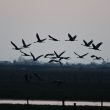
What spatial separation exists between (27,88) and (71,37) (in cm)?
3356

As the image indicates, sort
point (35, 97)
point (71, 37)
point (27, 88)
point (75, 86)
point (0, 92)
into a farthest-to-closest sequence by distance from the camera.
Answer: point (75, 86) → point (27, 88) → point (0, 92) → point (35, 97) → point (71, 37)

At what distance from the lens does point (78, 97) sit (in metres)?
74.4

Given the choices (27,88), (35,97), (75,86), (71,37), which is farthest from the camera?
(75,86)

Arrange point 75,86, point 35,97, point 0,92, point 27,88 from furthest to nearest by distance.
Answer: point 75,86 < point 27,88 < point 0,92 < point 35,97

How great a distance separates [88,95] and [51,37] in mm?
24915

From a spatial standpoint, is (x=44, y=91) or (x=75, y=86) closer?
(x=44, y=91)
